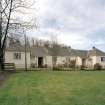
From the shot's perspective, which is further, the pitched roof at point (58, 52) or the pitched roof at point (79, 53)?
the pitched roof at point (79, 53)

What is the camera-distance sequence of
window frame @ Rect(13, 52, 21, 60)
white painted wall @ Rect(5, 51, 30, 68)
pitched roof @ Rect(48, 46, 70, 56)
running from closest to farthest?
white painted wall @ Rect(5, 51, 30, 68) < window frame @ Rect(13, 52, 21, 60) < pitched roof @ Rect(48, 46, 70, 56)

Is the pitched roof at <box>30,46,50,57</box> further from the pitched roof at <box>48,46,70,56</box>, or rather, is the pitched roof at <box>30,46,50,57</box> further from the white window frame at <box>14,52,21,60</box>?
the white window frame at <box>14,52,21,60</box>

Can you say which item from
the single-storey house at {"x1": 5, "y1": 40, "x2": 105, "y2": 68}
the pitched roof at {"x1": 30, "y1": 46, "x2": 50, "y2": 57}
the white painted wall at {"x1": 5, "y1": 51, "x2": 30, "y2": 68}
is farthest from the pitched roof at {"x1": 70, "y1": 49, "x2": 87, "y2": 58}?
the white painted wall at {"x1": 5, "y1": 51, "x2": 30, "y2": 68}

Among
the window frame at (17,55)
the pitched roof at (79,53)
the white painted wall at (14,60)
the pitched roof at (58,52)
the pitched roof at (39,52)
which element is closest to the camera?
the white painted wall at (14,60)

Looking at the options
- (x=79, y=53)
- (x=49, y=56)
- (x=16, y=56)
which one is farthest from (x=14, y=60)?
(x=79, y=53)

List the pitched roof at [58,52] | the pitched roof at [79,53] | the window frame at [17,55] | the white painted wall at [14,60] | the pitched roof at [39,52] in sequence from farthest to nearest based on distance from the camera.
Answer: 1. the pitched roof at [79,53]
2. the pitched roof at [58,52]
3. the pitched roof at [39,52]
4. the window frame at [17,55]
5. the white painted wall at [14,60]

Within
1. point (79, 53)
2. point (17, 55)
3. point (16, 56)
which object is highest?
point (79, 53)

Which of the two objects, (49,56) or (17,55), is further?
(49,56)

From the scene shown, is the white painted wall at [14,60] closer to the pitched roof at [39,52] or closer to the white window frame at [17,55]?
the white window frame at [17,55]

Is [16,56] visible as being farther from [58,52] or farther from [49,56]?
[58,52]

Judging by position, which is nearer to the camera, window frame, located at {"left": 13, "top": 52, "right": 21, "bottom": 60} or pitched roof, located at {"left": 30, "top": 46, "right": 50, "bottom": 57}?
window frame, located at {"left": 13, "top": 52, "right": 21, "bottom": 60}

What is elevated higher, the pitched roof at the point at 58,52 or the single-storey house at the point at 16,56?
the pitched roof at the point at 58,52

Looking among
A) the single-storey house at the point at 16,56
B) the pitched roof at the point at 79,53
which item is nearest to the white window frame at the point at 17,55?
the single-storey house at the point at 16,56

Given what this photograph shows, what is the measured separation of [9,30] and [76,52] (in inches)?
1617
